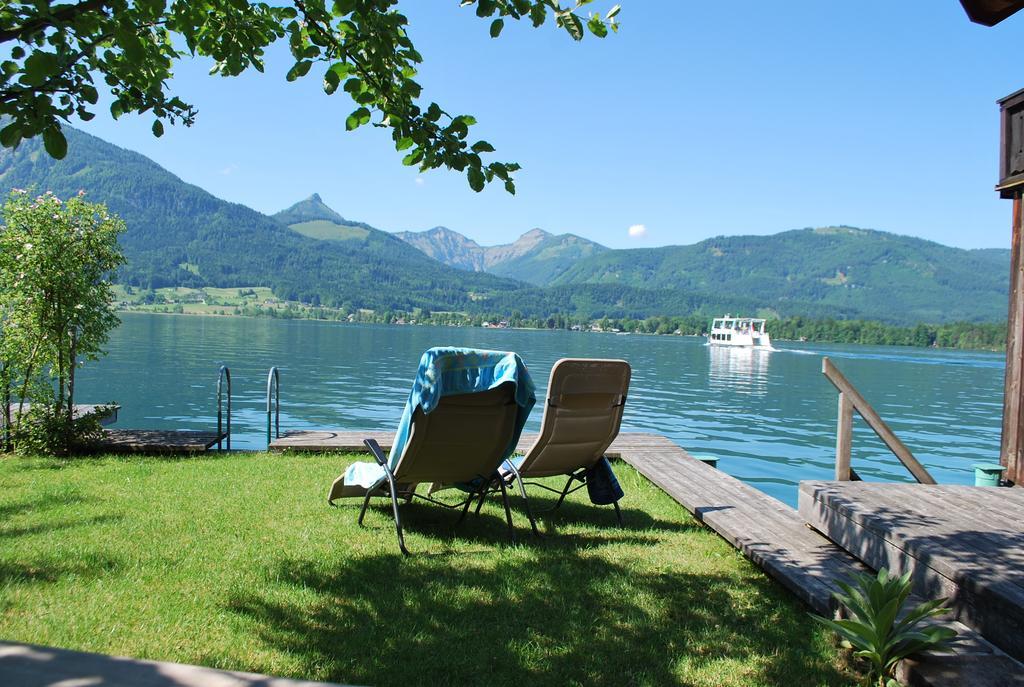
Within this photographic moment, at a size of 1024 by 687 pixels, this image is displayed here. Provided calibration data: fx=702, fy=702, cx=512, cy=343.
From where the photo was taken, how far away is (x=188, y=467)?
666cm

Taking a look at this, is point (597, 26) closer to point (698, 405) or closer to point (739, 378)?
point (698, 405)

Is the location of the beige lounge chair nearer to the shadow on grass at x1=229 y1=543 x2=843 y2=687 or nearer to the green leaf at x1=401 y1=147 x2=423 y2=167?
the shadow on grass at x1=229 y1=543 x2=843 y2=687

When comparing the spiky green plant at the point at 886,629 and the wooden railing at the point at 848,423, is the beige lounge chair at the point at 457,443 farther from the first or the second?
the wooden railing at the point at 848,423

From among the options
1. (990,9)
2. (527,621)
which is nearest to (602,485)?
(527,621)

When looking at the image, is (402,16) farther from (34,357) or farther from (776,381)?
(776,381)

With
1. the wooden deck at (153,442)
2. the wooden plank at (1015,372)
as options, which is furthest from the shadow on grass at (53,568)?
the wooden plank at (1015,372)

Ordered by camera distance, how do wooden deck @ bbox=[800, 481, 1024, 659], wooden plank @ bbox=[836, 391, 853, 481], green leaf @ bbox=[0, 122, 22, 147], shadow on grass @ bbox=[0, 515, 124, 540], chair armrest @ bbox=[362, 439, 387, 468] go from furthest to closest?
wooden plank @ bbox=[836, 391, 853, 481] < chair armrest @ bbox=[362, 439, 387, 468] < shadow on grass @ bbox=[0, 515, 124, 540] < wooden deck @ bbox=[800, 481, 1024, 659] < green leaf @ bbox=[0, 122, 22, 147]

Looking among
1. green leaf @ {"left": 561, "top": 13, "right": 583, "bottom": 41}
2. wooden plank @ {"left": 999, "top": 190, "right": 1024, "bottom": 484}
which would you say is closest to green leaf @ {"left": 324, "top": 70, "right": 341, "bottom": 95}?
green leaf @ {"left": 561, "top": 13, "right": 583, "bottom": 41}

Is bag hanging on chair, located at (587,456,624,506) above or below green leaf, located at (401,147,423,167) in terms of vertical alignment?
below

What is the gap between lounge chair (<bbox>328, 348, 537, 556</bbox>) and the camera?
4133 mm

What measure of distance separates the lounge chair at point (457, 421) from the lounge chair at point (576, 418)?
0.33 metres

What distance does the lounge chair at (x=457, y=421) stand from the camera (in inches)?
163

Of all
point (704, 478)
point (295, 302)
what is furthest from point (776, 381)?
point (295, 302)

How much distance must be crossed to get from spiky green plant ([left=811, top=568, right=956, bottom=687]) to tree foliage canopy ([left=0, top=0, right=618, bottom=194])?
90.7 inches
